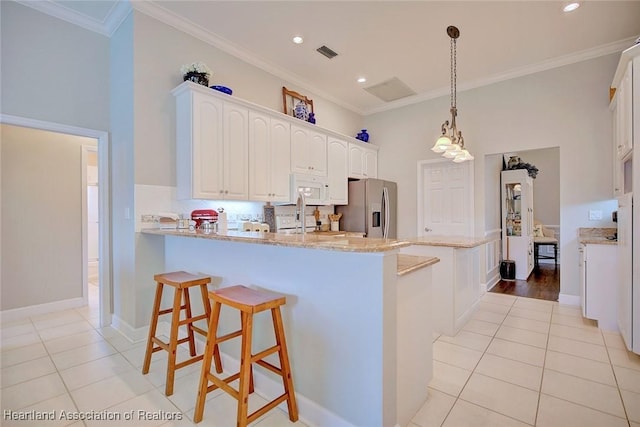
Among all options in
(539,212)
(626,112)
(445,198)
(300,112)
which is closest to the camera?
(626,112)

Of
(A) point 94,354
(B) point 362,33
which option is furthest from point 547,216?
(A) point 94,354

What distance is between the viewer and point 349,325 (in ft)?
4.83

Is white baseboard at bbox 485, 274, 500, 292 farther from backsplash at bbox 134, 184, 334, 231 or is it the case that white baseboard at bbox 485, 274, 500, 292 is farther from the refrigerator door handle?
backsplash at bbox 134, 184, 334, 231

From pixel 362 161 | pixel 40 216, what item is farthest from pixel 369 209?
pixel 40 216

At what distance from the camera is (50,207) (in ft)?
11.5

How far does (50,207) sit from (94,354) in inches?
83.6

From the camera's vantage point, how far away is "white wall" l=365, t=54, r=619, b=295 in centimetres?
356

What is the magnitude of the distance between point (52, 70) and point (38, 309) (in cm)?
266

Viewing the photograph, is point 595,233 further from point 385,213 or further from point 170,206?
point 170,206

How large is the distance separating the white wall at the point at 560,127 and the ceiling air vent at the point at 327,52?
2045 mm

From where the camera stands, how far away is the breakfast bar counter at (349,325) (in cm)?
138

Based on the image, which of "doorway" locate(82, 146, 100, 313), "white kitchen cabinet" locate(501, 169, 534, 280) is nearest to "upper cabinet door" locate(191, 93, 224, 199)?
"doorway" locate(82, 146, 100, 313)

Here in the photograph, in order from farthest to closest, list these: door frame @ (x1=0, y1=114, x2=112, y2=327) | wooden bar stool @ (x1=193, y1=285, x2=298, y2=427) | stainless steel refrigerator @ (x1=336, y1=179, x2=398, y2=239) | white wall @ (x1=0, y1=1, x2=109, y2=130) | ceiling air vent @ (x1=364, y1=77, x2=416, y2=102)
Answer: stainless steel refrigerator @ (x1=336, y1=179, x2=398, y2=239)
ceiling air vent @ (x1=364, y1=77, x2=416, y2=102)
door frame @ (x1=0, y1=114, x2=112, y2=327)
white wall @ (x1=0, y1=1, x2=109, y2=130)
wooden bar stool @ (x1=193, y1=285, x2=298, y2=427)

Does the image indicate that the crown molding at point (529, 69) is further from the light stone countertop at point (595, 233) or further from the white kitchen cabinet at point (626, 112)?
the light stone countertop at point (595, 233)
